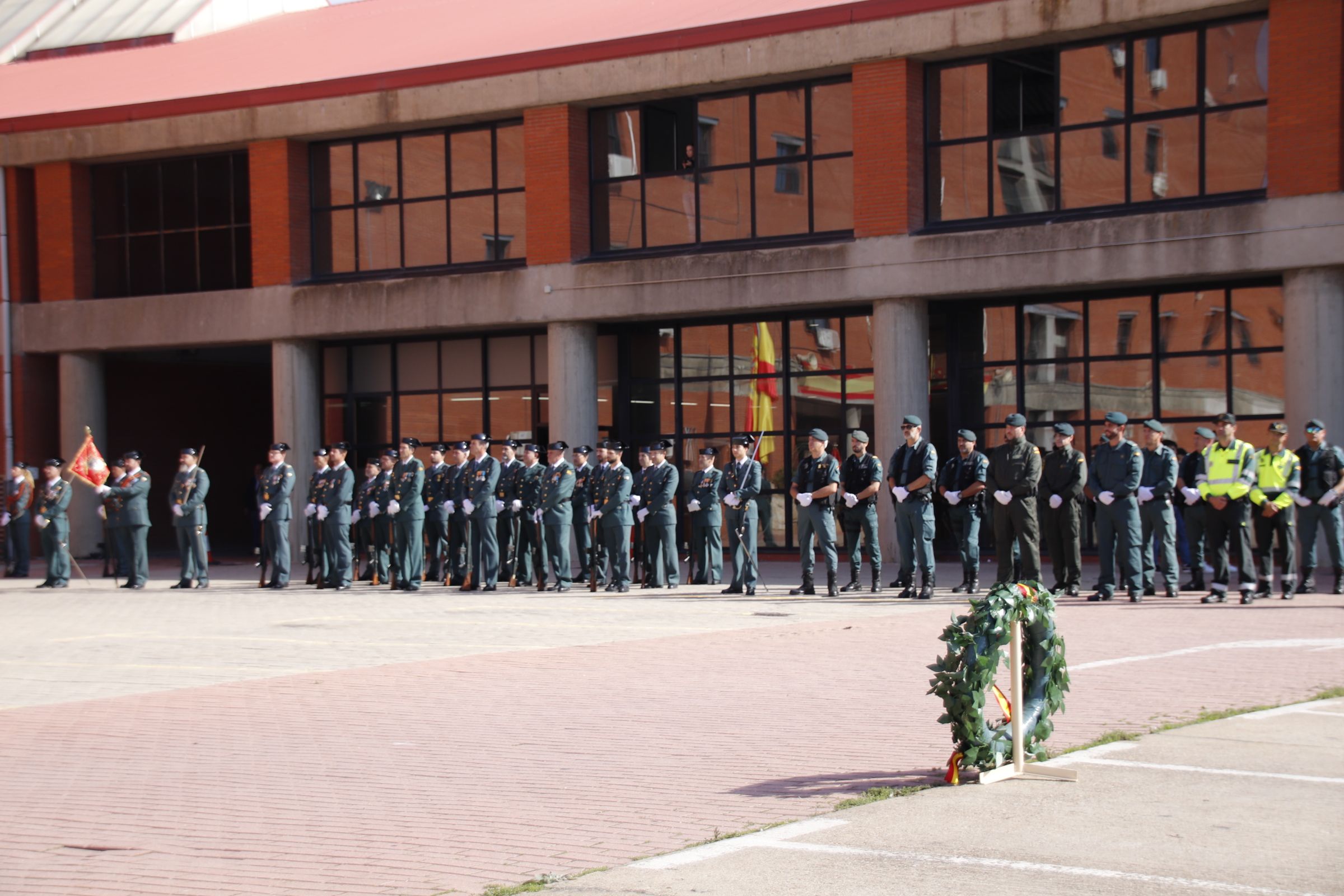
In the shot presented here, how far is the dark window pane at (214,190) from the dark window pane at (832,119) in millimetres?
12021

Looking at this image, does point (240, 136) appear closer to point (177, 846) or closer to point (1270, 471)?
point (1270, 471)

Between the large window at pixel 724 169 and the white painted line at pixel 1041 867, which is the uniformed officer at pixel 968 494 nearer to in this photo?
the large window at pixel 724 169

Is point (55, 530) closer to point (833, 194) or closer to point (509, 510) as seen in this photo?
point (509, 510)

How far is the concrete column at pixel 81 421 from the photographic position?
2992 cm

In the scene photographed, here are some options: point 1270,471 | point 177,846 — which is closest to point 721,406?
point 1270,471

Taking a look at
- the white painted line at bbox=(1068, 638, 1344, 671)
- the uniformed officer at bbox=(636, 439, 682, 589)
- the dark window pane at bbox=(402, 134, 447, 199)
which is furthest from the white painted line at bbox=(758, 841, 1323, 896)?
the dark window pane at bbox=(402, 134, 447, 199)

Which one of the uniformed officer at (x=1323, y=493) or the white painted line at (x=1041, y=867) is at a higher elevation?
the uniformed officer at (x=1323, y=493)

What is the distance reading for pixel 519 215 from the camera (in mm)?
27359

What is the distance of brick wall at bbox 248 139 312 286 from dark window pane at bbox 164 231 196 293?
2.63 meters

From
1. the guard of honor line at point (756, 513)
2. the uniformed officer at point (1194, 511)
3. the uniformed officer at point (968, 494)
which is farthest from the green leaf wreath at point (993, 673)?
the uniformed officer at point (968, 494)

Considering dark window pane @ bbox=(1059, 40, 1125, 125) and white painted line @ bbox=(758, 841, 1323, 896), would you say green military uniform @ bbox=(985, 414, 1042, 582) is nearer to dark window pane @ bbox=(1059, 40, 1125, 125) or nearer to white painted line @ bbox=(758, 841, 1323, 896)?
dark window pane @ bbox=(1059, 40, 1125, 125)

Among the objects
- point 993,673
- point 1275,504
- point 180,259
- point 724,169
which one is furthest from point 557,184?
point 993,673

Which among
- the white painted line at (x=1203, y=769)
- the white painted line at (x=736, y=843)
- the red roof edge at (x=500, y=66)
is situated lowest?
the white painted line at (x=1203, y=769)

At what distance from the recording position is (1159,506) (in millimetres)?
17688
